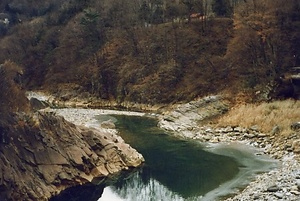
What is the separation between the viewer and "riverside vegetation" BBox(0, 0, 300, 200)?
2942 centimetres

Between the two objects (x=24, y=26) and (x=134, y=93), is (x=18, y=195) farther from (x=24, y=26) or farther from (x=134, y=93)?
(x=24, y=26)

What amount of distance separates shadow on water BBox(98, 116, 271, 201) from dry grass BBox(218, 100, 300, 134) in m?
4.42

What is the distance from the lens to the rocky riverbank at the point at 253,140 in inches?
926

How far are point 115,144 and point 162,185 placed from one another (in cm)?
669

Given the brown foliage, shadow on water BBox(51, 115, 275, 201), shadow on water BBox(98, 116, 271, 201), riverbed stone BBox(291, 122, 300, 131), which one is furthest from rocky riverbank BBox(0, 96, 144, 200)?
riverbed stone BBox(291, 122, 300, 131)

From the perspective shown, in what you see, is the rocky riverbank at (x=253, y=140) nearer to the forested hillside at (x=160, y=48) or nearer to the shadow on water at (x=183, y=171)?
the shadow on water at (x=183, y=171)

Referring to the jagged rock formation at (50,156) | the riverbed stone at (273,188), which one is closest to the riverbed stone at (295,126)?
the riverbed stone at (273,188)

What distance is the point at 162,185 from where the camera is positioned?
1114 inches

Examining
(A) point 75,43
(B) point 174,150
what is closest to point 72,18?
(A) point 75,43

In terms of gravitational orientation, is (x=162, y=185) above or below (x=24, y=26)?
below

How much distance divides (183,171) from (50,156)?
354 inches

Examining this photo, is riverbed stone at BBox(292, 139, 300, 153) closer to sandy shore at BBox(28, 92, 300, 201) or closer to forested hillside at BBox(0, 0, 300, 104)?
sandy shore at BBox(28, 92, 300, 201)

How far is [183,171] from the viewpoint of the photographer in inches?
1209

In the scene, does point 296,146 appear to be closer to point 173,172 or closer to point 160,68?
point 173,172
